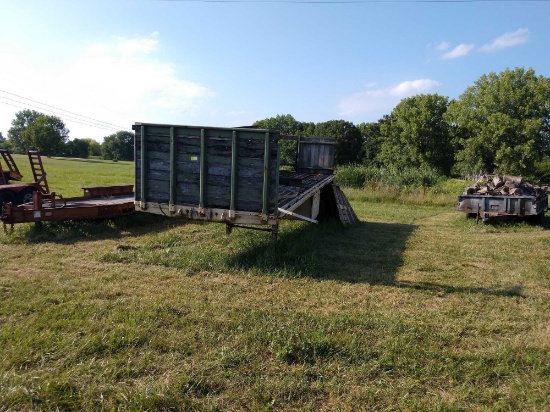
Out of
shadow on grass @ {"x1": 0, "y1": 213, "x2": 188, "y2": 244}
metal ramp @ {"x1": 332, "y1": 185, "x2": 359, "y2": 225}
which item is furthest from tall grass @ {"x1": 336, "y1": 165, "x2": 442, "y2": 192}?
shadow on grass @ {"x1": 0, "y1": 213, "x2": 188, "y2": 244}

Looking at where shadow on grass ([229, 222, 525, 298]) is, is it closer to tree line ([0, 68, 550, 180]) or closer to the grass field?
the grass field

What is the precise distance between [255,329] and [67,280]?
2.92 meters

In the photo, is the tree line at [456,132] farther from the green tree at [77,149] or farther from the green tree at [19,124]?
the green tree at [19,124]

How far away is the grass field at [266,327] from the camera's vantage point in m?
2.87

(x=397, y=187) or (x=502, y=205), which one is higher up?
(x=397, y=187)

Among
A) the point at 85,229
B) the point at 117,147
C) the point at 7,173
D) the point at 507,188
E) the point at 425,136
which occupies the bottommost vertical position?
the point at 85,229

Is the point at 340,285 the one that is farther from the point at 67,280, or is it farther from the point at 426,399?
the point at 67,280

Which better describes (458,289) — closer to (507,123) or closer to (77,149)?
(507,123)

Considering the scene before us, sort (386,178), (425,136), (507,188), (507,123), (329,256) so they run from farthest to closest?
(425,136) → (507,123) → (386,178) → (507,188) → (329,256)

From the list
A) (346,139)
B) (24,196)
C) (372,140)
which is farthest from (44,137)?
(24,196)

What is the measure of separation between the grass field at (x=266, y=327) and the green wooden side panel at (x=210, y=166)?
0.94 meters

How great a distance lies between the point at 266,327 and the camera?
3896 millimetres

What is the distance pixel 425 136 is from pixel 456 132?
5447mm

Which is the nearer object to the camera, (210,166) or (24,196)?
(210,166)
